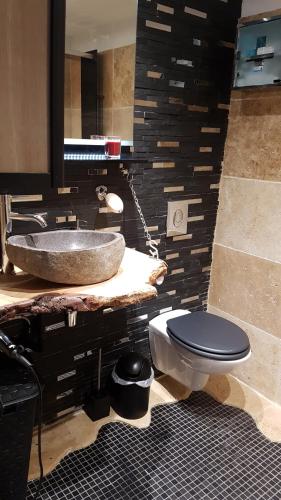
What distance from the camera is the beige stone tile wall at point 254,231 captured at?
1.90 m

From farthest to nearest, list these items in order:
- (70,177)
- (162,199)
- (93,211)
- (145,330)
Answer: (145,330), (162,199), (93,211), (70,177)

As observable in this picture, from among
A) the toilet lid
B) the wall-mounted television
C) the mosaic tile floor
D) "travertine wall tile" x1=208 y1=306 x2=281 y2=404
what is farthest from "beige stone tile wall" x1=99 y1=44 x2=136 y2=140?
the mosaic tile floor

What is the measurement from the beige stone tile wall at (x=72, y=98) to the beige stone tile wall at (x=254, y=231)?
947 mm

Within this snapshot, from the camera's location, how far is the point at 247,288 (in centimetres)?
211

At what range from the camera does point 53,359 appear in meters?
1.70

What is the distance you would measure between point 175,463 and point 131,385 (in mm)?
376

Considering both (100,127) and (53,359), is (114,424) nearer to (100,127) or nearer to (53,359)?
(53,359)

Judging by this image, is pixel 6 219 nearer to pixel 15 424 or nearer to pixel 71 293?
pixel 71 293

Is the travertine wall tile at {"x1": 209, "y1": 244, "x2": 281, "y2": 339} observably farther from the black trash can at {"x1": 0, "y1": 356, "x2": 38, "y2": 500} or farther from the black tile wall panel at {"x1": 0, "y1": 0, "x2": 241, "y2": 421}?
the black trash can at {"x1": 0, "y1": 356, "x2": 38, "y2": 500}

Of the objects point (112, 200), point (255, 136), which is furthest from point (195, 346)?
point (255, 136)

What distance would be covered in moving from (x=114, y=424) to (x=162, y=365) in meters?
0.40

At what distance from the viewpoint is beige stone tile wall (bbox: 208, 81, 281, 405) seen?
1.90 meters

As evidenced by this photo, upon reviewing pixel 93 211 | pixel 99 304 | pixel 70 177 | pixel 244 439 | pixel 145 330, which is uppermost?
pixel 70 177

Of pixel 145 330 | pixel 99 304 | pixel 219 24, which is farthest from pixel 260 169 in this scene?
pixel 99 304
